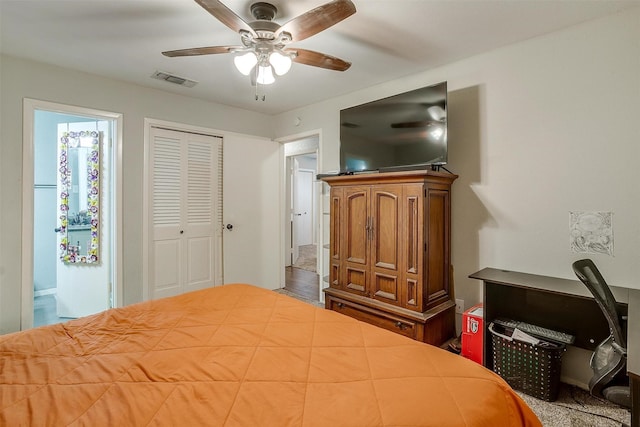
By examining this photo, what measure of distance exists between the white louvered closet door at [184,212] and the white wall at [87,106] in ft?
0.57

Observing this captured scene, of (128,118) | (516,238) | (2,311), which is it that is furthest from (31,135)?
(516,238)

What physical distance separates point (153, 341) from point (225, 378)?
1.61 ft

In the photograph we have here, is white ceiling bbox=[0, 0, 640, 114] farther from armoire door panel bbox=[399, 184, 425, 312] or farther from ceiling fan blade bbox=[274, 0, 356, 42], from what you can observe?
armoire door panel bbox=[399, 184, 425, 312]

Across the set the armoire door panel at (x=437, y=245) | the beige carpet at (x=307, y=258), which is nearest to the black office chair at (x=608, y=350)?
the armoire door panel at (x=437, y=245)

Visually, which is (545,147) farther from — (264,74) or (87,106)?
(87,106)

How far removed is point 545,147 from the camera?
90.9 inches

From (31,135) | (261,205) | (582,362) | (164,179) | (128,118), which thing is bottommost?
(582,362)

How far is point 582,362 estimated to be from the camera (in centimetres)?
216

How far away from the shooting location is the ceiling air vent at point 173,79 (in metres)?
3.05

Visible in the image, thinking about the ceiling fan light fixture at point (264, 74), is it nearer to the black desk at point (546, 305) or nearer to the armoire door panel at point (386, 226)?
the armoire door panel at point (386, 226)

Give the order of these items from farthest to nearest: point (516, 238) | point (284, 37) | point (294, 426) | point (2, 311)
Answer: point (2, 311) < point (516, 238) < point (284, 37) < point (294, 426)

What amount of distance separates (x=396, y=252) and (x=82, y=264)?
3382 mm

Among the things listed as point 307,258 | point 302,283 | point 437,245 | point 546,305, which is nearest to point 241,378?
point 437,245

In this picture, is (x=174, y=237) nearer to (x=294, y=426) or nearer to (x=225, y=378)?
(x=225, y=378)
